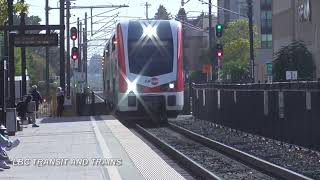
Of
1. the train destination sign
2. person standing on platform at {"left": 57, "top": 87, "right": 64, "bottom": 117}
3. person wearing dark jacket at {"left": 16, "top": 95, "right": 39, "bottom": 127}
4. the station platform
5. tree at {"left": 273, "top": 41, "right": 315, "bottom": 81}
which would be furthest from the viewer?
tree at {"left": 273, "top": 41, "right": 315, "bottom": 81}

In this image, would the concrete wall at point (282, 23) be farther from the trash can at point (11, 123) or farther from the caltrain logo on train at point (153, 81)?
the trash can at point (11, 123)

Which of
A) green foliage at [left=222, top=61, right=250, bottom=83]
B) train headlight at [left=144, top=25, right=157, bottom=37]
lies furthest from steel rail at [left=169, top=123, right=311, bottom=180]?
green foliage at [left=222, top=61, right=250, bottom=83]

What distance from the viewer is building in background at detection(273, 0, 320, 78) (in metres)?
63.7

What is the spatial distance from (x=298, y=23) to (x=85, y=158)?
5864cm

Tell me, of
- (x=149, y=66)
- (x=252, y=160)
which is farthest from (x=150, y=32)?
(x=252, y=160)

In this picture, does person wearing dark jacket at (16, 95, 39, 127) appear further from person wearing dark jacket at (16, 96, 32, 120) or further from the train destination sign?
the train destination sign

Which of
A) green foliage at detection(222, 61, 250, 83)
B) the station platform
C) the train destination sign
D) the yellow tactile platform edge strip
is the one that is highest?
the train destination sign

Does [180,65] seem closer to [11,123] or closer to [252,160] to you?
[11,123]

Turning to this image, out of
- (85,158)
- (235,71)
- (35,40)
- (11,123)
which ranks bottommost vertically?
(85,158)

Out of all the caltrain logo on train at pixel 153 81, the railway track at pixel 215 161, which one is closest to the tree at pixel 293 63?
the caltrain logo on train at pixel 153 81

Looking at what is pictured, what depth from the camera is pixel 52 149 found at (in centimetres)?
1708

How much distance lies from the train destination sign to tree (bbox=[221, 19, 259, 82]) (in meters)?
35.3

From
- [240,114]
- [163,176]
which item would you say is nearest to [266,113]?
[240,114]

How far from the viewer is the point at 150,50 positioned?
92.9 ft
